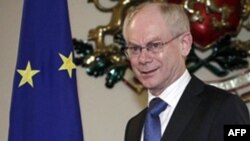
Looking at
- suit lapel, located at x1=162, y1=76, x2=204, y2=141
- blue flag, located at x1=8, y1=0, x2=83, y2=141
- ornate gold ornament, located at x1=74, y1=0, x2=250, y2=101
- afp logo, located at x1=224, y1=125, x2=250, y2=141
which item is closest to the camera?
afp logo, located at x1=224, y1=125, x2=250, y2=141

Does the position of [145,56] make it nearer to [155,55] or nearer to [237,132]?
[155,55]

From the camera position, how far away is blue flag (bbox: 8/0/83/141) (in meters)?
1.89

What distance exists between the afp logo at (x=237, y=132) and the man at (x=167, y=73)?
11 cm

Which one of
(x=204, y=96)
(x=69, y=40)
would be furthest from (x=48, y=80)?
(x=204, y=96)

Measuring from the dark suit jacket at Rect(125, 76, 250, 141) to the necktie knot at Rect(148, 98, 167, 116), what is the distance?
2.2 inches

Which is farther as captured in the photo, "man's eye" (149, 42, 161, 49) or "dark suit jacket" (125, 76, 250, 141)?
"man's eye" (149, 42, 161, 49)

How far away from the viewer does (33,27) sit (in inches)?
76.0

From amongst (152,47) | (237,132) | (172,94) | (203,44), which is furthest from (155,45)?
(203,44)

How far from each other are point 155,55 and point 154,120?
0.20m

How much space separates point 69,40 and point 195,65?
A: 693 mm

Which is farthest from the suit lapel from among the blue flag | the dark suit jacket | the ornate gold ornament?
the ornate gold ornament

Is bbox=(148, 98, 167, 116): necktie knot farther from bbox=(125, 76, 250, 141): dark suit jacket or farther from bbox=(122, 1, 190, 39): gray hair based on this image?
bbox=(122, 1, 190, 39): gray hair

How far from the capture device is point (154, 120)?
1.35m

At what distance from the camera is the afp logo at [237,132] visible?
1114 mm
